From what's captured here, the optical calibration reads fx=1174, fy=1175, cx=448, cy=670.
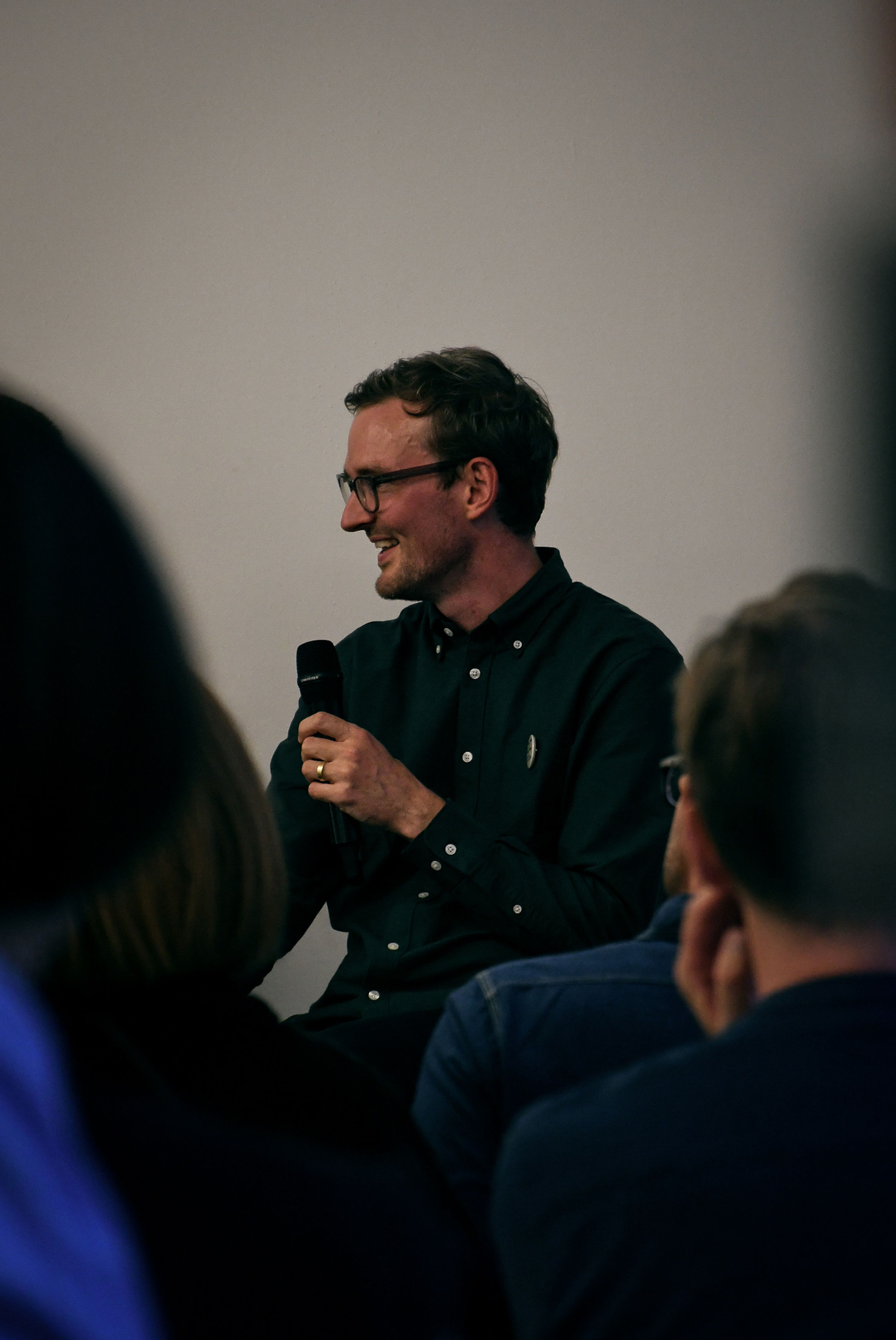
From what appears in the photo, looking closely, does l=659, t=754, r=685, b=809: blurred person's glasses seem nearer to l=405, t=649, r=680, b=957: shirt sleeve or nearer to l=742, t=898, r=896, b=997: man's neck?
l=405, t=649, r=680, b=957: shirt sleeve

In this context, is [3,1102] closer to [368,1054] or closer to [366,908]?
[368,1054]

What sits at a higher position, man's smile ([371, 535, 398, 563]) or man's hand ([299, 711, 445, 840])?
man's smile ([371, 535, 398, 563])

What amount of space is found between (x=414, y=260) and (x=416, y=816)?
1.31m

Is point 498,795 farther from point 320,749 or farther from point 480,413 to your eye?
point 480,413

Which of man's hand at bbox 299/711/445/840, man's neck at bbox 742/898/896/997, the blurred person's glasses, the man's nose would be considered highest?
the man's nose

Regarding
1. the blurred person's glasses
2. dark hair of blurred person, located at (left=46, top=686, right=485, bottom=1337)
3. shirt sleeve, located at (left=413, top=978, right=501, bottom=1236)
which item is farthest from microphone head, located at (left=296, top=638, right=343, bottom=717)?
dark hair of blurred person, located at (left=46, top=686, right=485, bottom=1337)

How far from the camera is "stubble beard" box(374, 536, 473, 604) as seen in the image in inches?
78.0

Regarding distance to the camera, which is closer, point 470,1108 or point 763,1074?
point 763,1074

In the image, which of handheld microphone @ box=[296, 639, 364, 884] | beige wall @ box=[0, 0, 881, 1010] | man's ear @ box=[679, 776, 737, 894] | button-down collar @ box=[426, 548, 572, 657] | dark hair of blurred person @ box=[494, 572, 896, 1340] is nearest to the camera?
dark hair of blurred person @ box=[494, 572, 896, 1340]

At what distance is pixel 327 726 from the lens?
170cm

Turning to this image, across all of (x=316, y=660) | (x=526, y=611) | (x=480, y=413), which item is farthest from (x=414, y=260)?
(x=316, y=660)

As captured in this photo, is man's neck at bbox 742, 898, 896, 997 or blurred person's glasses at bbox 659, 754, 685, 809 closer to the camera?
man's neck at bbox 742, 898, 896, 997

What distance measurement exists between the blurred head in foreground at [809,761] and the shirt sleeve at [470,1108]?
1.21ft

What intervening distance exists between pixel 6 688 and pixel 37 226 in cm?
242
